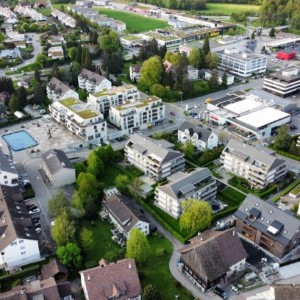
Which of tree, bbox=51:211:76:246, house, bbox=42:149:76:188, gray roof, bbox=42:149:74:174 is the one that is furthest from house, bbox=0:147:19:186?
tree, bbox=51:211:76:246

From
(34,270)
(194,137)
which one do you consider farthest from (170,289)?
(194,137)

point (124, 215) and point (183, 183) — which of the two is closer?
point (124, 215)

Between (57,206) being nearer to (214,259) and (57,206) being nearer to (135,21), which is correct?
(214,259)

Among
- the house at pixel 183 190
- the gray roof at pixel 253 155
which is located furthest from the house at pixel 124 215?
the gray roof at pixel 253 155

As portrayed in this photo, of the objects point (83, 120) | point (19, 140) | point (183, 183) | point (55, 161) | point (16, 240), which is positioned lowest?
point (19, 140)

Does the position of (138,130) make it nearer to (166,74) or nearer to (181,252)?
(166,74)

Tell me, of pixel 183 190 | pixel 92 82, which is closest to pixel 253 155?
pixel 183 190
